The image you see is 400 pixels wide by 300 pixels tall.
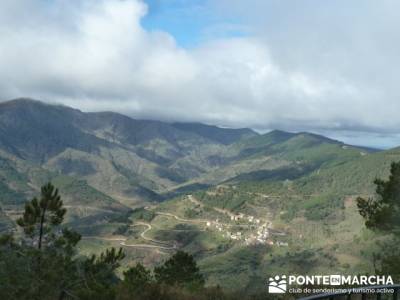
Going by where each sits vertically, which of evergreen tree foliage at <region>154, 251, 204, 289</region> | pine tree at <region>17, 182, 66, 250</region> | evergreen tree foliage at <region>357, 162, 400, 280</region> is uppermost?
evergreen tree foliage at <region>357, 162, 400, 280</region>

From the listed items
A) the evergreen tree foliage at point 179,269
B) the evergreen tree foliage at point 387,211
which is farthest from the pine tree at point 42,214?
the evergreen tree foliage at point 179,269

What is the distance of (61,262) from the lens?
23.8m

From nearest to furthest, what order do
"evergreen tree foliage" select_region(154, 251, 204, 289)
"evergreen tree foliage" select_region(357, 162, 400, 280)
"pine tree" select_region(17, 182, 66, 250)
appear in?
"pine tree" select_region(17, 182, 66, 250)
"evergreen tree foliage" select_region(357, 162, 400, 280)
"evergreen tree foliage" select_region(154, 251, 204, 289)

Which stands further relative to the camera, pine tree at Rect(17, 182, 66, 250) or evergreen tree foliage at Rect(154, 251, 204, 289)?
evergreen tree foliage at Rect(154, 251, 204, 289)

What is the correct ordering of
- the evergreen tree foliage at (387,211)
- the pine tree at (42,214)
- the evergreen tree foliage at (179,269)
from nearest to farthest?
the pine tree at (42,214)
the evergreen tree foliage at (387,211)
the evergreen tree foliage at (179,269)

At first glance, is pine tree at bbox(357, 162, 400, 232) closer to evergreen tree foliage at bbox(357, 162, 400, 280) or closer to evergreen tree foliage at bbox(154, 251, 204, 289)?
evergreen tree foliage at bbox(357, 162, 400, 280)

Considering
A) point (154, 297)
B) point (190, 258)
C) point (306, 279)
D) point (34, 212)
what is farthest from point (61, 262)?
point (190, 258)

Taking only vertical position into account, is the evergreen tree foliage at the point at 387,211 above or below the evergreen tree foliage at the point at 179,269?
above

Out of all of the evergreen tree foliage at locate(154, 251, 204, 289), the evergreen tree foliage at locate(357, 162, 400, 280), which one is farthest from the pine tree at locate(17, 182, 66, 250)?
the evergreen tree foliage at locate(154, 251, 204, 289)

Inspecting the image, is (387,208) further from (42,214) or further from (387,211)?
(42,214)

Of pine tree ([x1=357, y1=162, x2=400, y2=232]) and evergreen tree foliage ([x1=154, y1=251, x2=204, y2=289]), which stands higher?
pine tree ([x1=357, y1=162, x2=400, y2=232])

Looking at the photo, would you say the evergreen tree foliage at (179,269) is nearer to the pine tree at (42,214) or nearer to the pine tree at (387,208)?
the pine tree at (387,208)

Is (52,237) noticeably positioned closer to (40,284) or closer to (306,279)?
(40,284)

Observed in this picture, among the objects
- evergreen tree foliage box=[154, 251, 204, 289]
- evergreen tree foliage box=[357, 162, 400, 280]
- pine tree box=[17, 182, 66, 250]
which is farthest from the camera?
evergreen tree foliage box=[154, 251, 204, 289]
